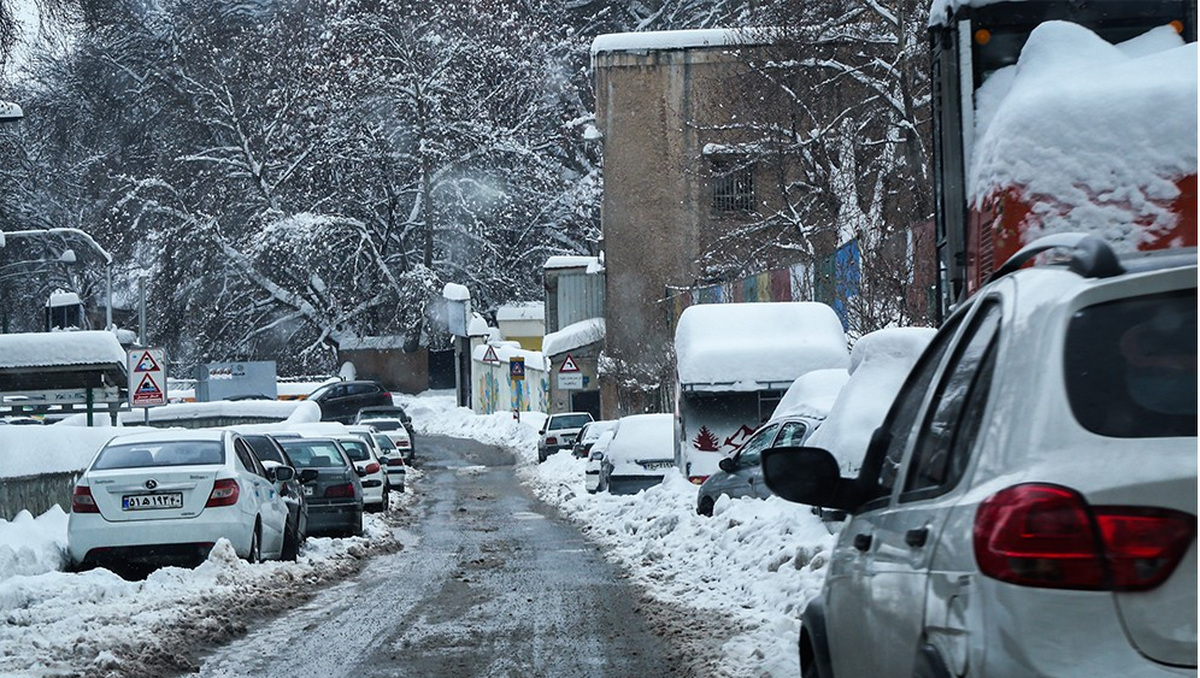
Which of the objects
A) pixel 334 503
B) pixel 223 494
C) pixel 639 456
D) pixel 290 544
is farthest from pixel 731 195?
pixel 223 494

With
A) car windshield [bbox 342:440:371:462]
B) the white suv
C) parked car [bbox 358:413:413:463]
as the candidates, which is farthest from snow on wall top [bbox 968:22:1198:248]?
parked car [bbox 358:413:413:463]

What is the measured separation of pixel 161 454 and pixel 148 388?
48.6 feet

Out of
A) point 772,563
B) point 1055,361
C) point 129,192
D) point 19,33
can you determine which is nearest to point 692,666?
point 772,563

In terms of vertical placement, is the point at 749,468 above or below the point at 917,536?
below

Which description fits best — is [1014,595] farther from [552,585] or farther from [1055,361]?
[552,585]

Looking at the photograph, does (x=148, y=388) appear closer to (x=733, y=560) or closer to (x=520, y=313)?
(x=733, y=560)

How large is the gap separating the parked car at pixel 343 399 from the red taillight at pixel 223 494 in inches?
1747

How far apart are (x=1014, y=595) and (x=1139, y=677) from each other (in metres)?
0.28

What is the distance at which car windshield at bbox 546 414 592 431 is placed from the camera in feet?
148

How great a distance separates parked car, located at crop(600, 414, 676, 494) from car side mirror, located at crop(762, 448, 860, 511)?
71.8ft

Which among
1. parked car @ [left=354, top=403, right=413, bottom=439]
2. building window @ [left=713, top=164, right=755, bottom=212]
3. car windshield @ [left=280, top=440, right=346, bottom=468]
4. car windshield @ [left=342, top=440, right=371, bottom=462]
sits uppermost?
building window @ [left=713, top=164, right=755, bottom=212]

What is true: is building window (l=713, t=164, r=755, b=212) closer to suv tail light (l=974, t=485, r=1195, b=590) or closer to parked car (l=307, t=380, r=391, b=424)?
parked car (l=307, t=380, r=391, b=424)

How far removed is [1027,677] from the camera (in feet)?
10.5

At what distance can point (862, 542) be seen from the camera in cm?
488
